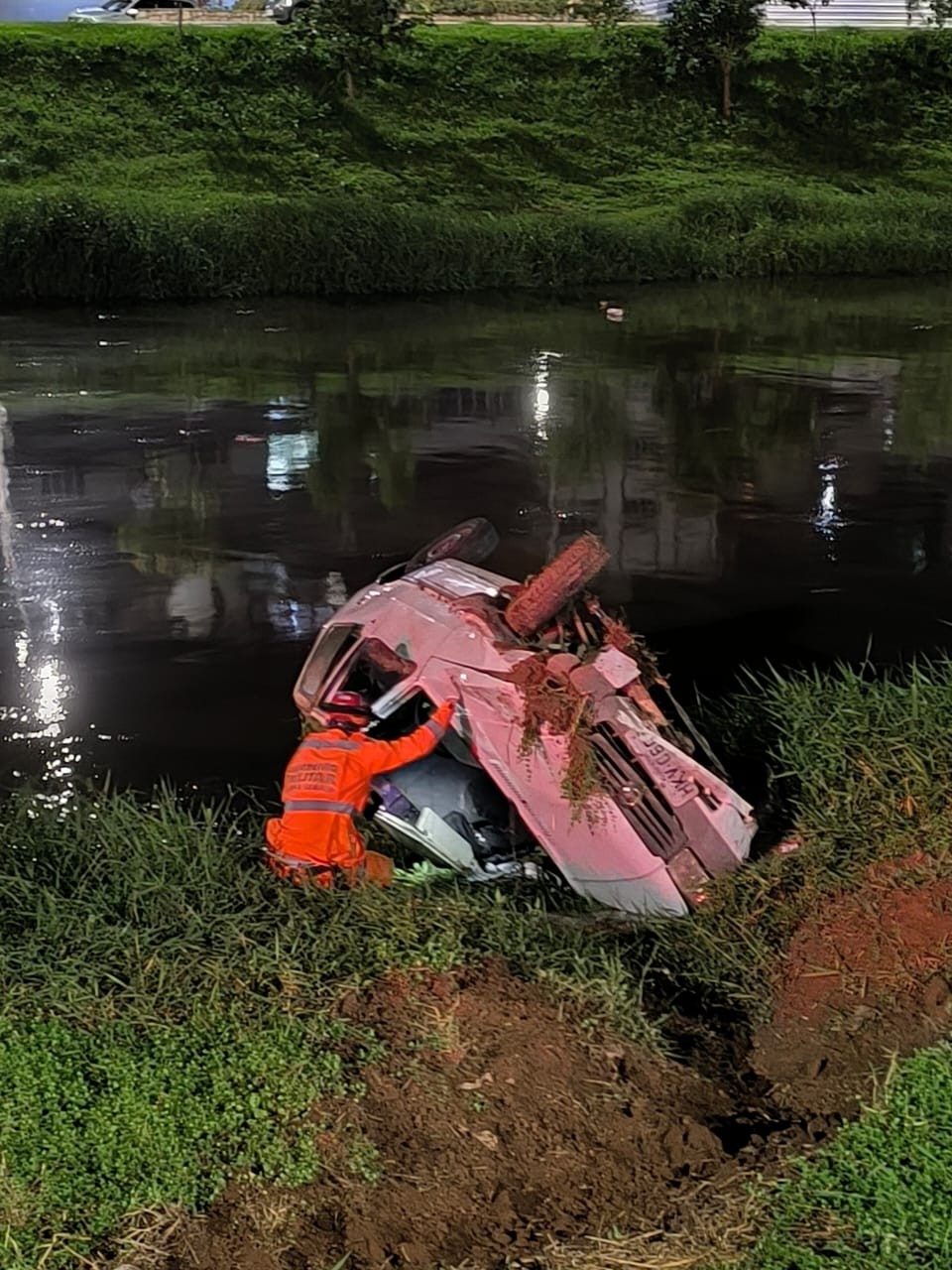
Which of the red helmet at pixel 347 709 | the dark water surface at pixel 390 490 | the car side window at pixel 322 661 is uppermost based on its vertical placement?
the car side window at pixel 322 661

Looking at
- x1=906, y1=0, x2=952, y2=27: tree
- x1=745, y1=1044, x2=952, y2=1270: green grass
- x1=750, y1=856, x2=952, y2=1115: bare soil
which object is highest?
x1=906, y1=0, x2=952, y2=27: tree

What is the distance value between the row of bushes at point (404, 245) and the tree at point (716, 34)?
622 centimetres

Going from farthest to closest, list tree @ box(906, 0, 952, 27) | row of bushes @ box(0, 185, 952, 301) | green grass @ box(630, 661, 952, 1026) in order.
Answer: tree @ box(906, 0, 952, 27), row of bushes @ box(0, 185, 952, 301), green grass @ box(630, 661, 952, 1026)

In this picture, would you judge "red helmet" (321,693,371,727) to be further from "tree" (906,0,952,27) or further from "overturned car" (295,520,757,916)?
"tree" (906,0,952,27)

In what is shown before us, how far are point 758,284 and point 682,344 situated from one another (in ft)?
19.0

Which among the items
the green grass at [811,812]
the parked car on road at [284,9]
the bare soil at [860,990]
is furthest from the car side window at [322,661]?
the parked car on road at [284,9]

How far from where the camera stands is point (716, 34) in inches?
1137

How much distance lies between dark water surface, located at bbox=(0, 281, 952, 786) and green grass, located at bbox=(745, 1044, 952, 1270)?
328cm

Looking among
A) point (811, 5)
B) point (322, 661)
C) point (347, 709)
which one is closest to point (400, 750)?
point (347, 709)

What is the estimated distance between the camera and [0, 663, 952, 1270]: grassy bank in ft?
11.5

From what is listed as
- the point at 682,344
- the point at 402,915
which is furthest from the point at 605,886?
the point at 682,344

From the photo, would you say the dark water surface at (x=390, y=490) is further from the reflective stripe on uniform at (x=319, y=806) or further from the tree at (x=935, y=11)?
the tree at (x=935, y=11)

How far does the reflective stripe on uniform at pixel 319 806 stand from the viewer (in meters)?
4.73

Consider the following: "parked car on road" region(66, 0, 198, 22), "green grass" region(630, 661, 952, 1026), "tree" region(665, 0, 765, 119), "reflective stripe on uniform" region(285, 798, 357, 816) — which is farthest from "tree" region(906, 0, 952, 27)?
"reflective stripe on uniform" region(285, 798, 357, 816)
